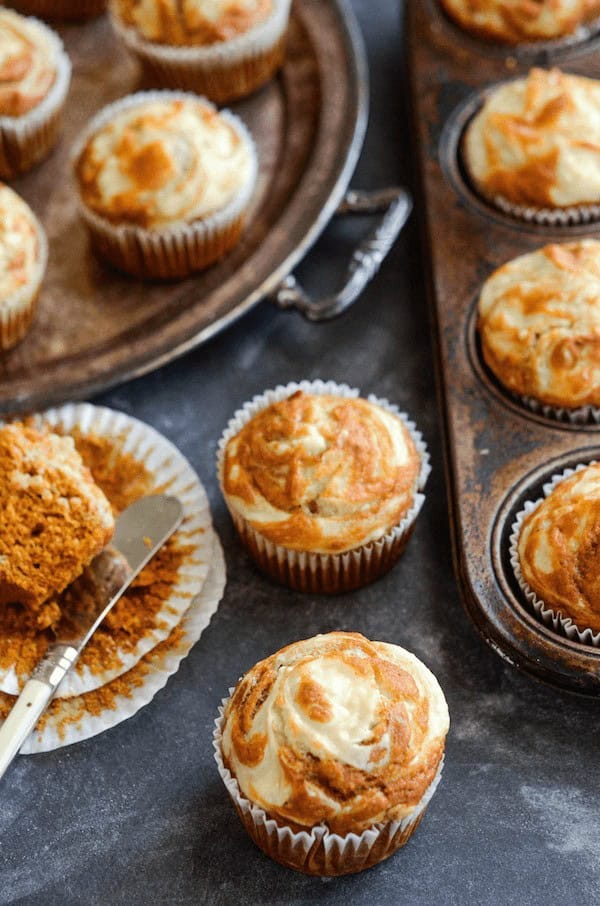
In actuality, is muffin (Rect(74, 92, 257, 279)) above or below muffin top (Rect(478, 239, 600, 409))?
above

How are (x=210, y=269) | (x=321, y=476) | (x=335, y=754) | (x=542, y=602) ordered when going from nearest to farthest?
(x=335, y=754), (x=542, y=602), (x=321, y=476), (x=210, y=269)

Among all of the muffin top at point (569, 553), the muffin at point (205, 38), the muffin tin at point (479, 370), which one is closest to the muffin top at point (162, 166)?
the muffin at point (205, 38)

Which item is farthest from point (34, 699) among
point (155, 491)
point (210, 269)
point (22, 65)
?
point (22, 65)

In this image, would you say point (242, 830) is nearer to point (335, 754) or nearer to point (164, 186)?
point (335, 754)

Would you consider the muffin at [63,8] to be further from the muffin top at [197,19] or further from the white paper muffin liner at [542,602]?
the white paper muffin liner at [542,602]

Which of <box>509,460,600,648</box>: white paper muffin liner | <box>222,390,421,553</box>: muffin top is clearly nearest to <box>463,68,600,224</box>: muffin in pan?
<box>509,460,600,648</box>: white paper muffin liner

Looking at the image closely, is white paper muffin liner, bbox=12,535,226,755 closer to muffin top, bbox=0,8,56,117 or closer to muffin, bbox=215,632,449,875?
muffin, bbox=215,632,449,875
